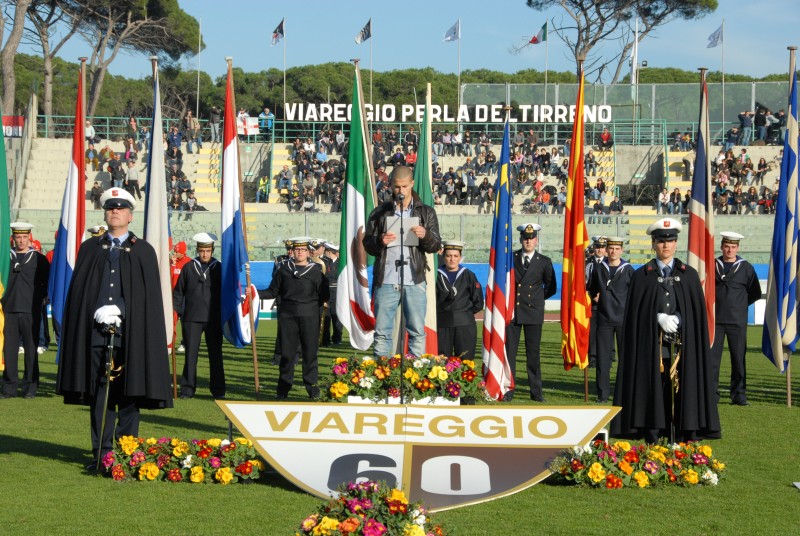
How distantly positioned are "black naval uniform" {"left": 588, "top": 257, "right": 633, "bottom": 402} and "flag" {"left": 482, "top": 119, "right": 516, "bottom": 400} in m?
1.10

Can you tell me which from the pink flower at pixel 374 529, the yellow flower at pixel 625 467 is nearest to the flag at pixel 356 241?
the yellow flower at pixel 625 467

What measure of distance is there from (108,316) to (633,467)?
13.2ft

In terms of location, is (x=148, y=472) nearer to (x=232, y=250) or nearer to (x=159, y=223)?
(x=159, y=223)

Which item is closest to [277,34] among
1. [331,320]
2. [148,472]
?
[331,320]

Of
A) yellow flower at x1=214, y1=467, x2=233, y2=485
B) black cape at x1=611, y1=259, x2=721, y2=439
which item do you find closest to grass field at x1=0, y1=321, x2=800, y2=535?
yellow flower at x1=214, y1=467, x2=233, y2=485

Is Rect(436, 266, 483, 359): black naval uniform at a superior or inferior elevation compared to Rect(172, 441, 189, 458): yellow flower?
superior

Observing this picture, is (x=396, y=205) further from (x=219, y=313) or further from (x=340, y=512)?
(x=340, y=512)

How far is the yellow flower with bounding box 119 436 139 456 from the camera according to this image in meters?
8.74

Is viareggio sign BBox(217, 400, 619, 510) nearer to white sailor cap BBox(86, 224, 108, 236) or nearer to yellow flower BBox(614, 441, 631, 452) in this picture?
yellow flower BBox(614, 441, 631, 452)

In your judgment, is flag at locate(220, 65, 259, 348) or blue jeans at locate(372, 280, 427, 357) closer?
blue jeans at locate(372, 280, 427, 357)

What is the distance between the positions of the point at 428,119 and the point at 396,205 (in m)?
4.15

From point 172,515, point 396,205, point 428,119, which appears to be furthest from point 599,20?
point 172,515

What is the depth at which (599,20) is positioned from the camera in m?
58.0

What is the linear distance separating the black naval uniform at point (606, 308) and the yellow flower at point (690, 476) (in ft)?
17.4
